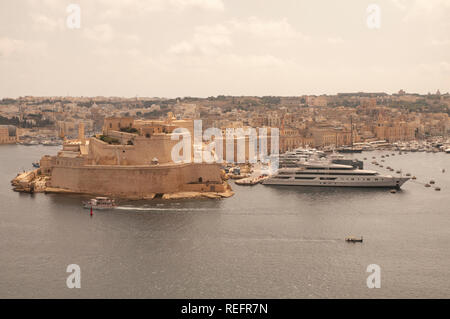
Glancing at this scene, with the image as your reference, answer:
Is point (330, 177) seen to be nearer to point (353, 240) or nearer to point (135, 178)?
point (135, 178)

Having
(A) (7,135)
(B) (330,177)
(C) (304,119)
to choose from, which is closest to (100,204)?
(B) (330,177)

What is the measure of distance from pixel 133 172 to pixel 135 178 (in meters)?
0.27

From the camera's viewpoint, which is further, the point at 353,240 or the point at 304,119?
the point at 304,119

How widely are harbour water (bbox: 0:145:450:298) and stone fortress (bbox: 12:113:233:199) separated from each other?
114cm

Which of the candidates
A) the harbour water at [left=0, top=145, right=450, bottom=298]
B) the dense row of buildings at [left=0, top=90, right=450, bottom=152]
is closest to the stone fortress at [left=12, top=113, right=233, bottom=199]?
the harbour water at [left=0, top=145, right=450, bottom=298]

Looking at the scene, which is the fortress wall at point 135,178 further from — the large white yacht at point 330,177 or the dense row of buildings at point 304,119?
the dense row of buildings at point 304,119

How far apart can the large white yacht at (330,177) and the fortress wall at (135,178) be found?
4.28 m

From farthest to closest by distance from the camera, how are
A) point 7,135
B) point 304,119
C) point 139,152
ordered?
point 304,119, point 7,135, point 139,152

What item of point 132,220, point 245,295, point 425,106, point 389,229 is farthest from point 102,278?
point 425,106

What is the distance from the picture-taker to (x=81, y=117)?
76062mm

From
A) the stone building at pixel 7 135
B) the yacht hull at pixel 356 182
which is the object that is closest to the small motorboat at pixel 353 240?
the yacht hull at pixel 356 182

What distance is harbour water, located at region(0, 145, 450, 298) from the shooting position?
1265cm

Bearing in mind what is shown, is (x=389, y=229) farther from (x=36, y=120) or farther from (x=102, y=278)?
(x=36, y=120)

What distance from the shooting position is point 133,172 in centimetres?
2294
